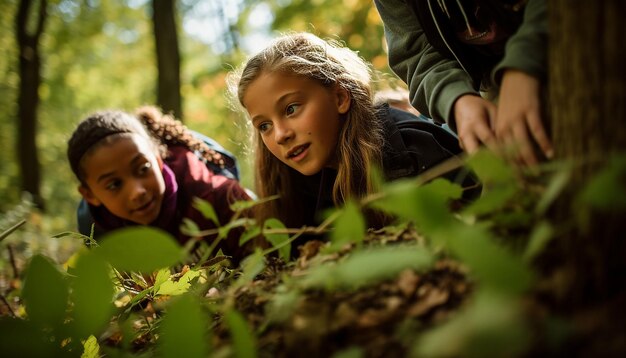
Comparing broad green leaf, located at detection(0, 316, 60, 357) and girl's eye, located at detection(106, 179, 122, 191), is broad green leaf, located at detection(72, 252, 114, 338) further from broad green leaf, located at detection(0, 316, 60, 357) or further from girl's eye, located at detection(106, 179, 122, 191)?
girl's eye, located at detection(106, 179, 122, 191)

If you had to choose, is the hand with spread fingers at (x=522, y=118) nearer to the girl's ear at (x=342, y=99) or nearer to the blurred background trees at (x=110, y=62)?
the girl's ear at (x=342, y=99)

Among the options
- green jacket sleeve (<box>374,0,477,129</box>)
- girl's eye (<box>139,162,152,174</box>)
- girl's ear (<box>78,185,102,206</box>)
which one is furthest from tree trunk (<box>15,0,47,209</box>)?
green jacket sleeve (<box>374,0,477,129</box>)

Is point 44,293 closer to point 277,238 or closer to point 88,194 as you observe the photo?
point 277,238

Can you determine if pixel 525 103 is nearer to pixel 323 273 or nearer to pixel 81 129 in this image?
pixel 323 273

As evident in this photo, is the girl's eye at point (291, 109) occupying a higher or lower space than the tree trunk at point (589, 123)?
higher

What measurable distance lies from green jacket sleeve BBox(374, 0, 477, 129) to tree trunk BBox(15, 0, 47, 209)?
6625 millimetres

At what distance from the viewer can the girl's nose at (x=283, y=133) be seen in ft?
5.65

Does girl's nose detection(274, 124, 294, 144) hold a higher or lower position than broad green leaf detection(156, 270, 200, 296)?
higher

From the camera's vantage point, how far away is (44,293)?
592 millimetres

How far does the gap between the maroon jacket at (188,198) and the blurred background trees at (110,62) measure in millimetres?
1783

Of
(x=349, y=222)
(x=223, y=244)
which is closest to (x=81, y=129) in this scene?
(x=223, y=244)

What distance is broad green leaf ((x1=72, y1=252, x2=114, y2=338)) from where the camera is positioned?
0.54 meters

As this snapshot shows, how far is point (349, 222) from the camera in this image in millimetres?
516

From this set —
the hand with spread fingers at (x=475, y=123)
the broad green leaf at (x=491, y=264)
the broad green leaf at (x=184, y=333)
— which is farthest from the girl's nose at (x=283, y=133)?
the broad green leaf at (x=491, y=264)
